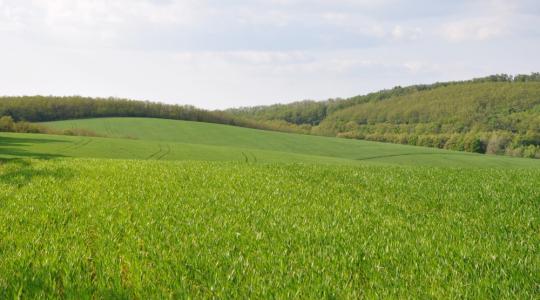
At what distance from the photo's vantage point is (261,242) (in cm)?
712

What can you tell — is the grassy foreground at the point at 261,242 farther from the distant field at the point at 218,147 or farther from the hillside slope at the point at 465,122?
the hillside slope at the point at 465,122

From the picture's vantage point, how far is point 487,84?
199500mm

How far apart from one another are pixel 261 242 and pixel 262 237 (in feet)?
0.96

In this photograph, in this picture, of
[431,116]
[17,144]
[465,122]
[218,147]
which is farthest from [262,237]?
[431,116]

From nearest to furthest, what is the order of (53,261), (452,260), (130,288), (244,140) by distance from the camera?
(130,288) < (53,261) < (452,260) < (244,140)

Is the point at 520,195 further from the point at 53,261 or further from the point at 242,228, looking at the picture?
the point at 53,261

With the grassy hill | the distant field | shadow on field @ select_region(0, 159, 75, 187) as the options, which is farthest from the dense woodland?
the grassy hill

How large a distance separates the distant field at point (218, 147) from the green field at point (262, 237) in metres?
39.1

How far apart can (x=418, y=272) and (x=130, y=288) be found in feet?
11.9

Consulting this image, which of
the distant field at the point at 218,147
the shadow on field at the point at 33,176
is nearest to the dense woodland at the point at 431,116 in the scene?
the distant field at the point at 218,147

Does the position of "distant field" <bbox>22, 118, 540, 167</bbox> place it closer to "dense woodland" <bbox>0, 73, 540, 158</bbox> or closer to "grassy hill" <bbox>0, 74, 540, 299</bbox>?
"dense woodland" <bbox>0, 73, 540, 158</bbox>

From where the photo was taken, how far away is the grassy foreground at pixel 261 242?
5312 millimetres

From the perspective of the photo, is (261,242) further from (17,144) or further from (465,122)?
(465,122)

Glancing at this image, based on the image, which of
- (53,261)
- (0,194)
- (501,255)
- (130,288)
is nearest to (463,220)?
(501,255)
